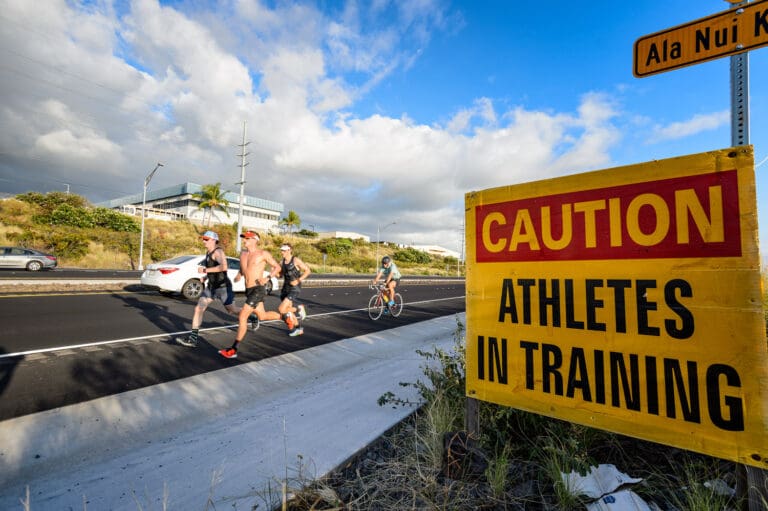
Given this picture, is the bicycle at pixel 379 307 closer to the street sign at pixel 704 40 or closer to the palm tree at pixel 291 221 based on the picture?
the street sign at pixel 704 40

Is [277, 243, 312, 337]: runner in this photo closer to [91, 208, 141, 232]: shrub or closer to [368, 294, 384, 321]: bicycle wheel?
[368, 294, 384, 321]: bicycle wheel

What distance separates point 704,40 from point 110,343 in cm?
793

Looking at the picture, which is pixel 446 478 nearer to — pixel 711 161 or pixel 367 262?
pixel 711 161

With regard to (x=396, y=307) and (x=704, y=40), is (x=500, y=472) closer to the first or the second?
(x=704, y=40)

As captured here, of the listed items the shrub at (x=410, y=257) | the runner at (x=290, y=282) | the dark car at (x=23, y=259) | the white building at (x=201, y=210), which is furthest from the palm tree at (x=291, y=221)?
the runner at (x=290, y=282)

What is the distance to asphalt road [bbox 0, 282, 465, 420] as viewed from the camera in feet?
13.1

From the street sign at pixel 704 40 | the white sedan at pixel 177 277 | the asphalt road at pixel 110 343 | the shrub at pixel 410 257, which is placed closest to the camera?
the street sign at pixel 704 40

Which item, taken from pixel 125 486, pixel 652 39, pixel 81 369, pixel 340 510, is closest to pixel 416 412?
pixel 340 510

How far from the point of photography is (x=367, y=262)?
58094mm

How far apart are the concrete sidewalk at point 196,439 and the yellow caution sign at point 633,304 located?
4.43 feet

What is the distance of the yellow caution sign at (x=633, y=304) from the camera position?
5.37ft

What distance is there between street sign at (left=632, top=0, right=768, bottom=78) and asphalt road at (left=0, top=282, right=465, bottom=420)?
18.1 ft

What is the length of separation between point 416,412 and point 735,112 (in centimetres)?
312

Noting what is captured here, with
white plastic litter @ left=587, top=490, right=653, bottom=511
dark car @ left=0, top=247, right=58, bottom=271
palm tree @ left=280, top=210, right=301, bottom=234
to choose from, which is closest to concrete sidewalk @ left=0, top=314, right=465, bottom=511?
white plastic litter @ left=587, top=490, right=653, bottom=511
